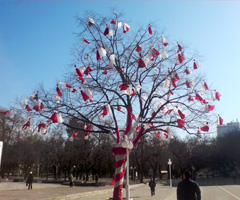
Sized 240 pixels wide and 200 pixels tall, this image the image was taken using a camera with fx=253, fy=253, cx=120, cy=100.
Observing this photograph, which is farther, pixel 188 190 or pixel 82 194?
pixel 82 194

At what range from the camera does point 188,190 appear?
6227mm

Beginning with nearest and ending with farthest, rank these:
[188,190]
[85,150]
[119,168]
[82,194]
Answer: [188,190] < [119,168] < [82,194] < [85,150]

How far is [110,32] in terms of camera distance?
13.3m

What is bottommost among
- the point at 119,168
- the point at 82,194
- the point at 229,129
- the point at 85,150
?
the point at 82,194

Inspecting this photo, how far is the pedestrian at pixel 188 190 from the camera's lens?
20.2 feet

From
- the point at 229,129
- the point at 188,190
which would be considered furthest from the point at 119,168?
the point at 229,129

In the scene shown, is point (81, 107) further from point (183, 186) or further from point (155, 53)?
point (183, 186)

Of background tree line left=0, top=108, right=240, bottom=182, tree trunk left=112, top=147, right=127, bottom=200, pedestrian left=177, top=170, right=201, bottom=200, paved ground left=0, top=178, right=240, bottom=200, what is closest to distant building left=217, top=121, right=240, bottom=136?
background tree line left=0, top=108, right=240, bottom=182

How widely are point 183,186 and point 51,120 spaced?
28.6 feet

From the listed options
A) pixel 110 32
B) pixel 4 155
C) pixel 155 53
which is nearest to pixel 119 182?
pixel 155 53

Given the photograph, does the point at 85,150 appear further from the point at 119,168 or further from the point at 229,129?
the point at 229,129

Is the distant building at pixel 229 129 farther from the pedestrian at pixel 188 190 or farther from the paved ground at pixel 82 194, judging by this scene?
the pedestrian at pixel 188 190

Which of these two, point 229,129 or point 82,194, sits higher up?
point 229,129

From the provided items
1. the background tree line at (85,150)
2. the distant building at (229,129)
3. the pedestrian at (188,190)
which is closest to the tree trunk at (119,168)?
the background tree line at (85,150)
